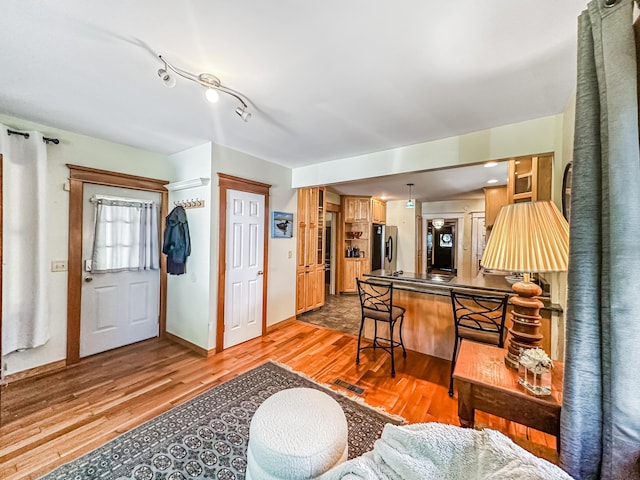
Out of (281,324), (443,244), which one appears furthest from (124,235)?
(443,244)

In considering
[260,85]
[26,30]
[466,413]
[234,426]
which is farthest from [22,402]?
[466,413]

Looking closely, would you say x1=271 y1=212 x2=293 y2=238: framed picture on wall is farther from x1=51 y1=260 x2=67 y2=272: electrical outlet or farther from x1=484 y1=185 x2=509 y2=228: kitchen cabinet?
x1=484 y1=185 x2=509 y2=228: kitchen cabinet

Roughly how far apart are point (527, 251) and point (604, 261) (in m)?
0.48

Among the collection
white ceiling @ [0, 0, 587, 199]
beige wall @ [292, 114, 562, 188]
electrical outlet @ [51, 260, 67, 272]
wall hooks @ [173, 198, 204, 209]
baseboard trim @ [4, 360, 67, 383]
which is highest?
white ceiling @ [0, 0, 587, 199]

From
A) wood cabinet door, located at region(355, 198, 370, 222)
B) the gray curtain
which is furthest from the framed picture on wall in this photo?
the gray curtain

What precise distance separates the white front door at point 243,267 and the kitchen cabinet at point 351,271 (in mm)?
2933

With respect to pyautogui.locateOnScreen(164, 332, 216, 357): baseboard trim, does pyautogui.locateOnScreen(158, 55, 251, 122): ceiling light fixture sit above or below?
above

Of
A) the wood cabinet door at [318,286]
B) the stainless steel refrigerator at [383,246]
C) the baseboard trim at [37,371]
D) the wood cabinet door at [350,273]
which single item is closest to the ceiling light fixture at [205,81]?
the baseboard trim at [37,371]

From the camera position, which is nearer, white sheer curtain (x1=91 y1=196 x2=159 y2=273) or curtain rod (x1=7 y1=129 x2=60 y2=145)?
curtain rod (x1=7 y1=129 x2=60 y2=145)

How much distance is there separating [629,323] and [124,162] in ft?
13.7

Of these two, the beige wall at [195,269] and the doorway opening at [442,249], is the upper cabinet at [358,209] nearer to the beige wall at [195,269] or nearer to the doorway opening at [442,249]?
the doorway opening at [442,249]

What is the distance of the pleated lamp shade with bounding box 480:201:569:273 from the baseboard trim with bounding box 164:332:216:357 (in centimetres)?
294

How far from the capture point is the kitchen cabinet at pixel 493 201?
4758 mm

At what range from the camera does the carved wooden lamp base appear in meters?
1.31
